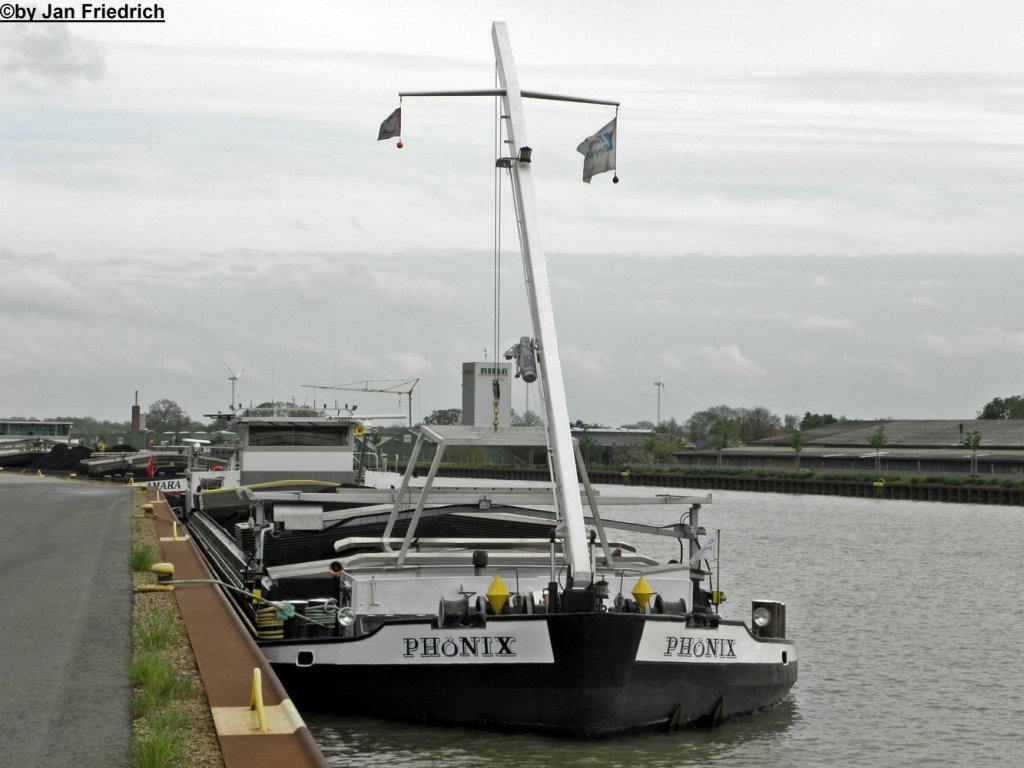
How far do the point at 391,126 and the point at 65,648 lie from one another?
9.45m

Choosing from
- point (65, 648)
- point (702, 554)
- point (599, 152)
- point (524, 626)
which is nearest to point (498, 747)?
point (524, 626)

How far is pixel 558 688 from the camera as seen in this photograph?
1455 centimetres

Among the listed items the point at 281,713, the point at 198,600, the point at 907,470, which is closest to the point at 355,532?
the point at 198,600

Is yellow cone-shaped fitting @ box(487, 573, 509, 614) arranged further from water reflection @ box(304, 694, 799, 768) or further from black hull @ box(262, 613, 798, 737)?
water reflection @ box(304, 694, 799, 768)

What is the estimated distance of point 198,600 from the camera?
17328 mm

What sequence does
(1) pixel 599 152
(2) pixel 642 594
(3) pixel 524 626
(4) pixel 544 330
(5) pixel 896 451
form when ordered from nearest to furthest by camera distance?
(3) pixel 524 626 < (2) pixel 642 594 < (4) pixel 544 330 < (1) pixel 599 152 < (5) pixel 896 451

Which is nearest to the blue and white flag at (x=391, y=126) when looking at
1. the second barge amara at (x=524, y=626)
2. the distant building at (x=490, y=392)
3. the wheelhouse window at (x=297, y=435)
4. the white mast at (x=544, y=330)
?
the second barge amara at (x=524, y=626)

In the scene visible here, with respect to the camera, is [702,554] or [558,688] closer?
[558,688]

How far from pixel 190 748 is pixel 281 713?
3.33 feet

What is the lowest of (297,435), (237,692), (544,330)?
(237,692)

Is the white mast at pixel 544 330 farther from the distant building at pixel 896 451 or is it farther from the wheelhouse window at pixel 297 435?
the distant building at pixel 896 451

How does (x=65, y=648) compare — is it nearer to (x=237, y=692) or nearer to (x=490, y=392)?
(x=237, y=692)

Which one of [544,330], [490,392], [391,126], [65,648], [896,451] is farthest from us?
[896,451]

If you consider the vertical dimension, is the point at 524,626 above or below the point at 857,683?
above
